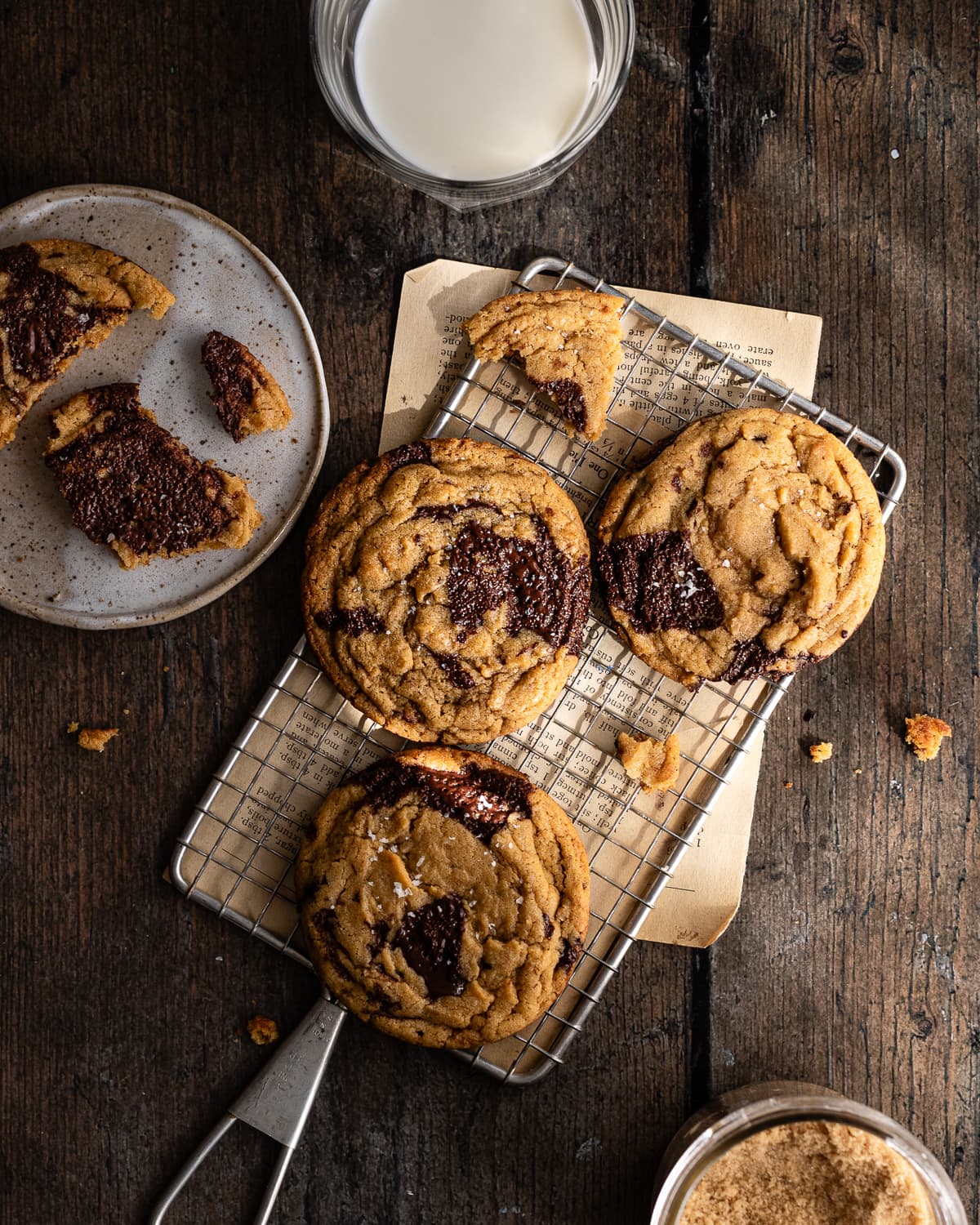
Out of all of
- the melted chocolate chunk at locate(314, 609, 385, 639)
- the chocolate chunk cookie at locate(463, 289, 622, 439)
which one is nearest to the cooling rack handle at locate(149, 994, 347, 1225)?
the melted chocolate chunk at locate(314, 609, 385, 639)

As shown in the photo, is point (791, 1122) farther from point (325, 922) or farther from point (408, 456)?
point (408, 456)

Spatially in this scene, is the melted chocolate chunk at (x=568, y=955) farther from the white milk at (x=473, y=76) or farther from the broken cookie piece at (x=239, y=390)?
the white milk at (x=473, y=76)

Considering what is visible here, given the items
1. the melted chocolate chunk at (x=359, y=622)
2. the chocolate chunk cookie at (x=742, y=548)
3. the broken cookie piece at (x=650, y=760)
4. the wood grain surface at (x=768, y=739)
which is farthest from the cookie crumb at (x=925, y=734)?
the melted chocolate chunk at (x=359, y=622)

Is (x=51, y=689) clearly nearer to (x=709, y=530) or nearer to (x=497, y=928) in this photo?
(x=497, y=928)

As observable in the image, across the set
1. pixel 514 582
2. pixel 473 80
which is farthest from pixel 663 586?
pixel 473 80

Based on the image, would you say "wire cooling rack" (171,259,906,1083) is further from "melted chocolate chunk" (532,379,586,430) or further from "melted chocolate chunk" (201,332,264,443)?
"melted chocolate chunk" (201,332,264,443)

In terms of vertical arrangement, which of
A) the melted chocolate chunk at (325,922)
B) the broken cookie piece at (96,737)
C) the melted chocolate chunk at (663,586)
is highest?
the melted chocolate chunk at (663,586)

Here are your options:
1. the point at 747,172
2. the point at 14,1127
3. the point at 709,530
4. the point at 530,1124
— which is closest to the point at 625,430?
the point at 709,530
